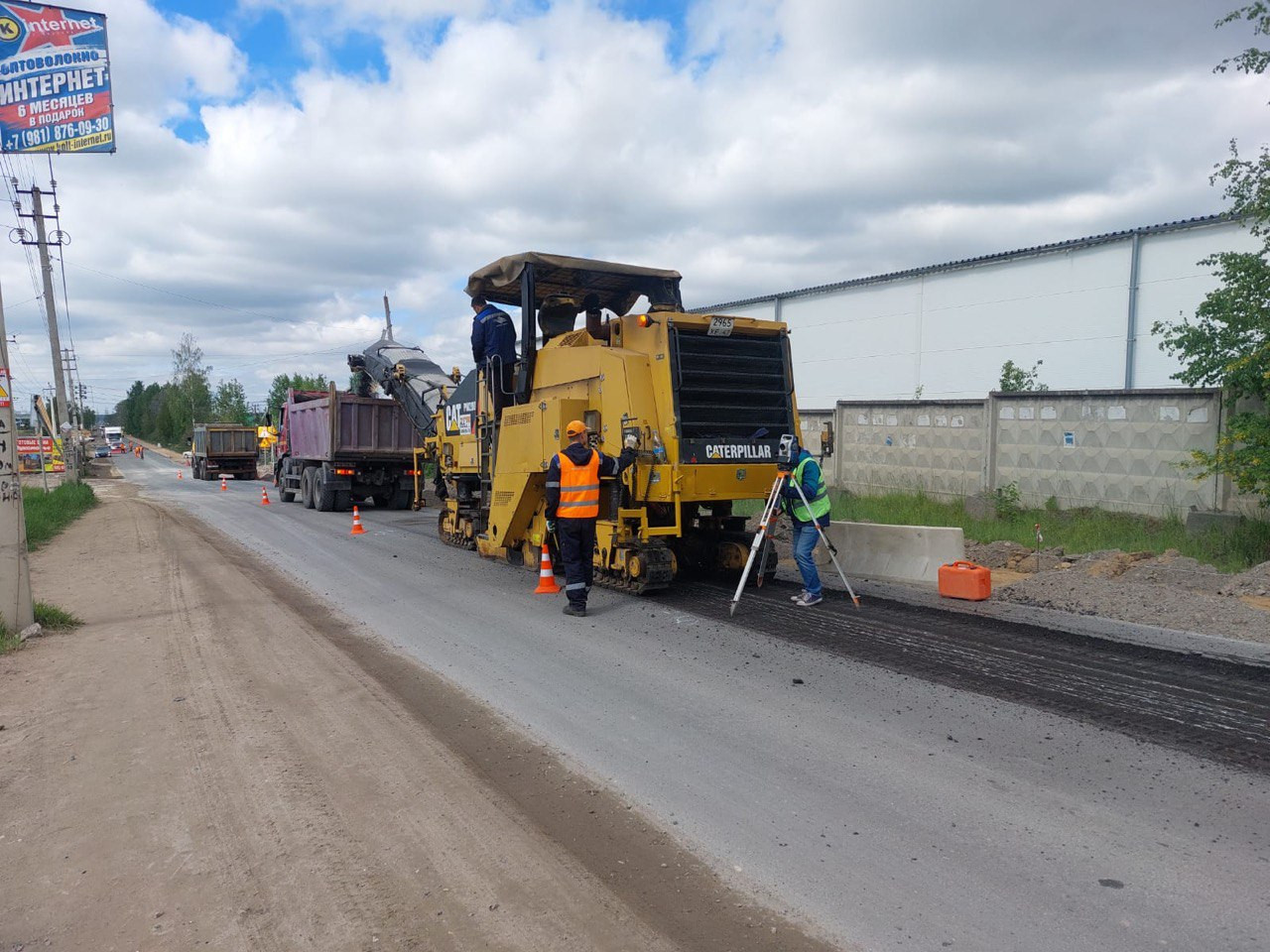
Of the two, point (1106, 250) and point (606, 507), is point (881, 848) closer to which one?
point (606, 507)

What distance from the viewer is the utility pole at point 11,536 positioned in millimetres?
7164

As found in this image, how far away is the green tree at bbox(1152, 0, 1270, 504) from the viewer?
997cm

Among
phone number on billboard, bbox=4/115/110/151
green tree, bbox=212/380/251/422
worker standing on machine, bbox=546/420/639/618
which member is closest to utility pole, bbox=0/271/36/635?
phone number on billboard, bbox=4/115/110/151

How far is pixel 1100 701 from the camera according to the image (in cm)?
541

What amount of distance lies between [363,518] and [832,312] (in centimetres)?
1742

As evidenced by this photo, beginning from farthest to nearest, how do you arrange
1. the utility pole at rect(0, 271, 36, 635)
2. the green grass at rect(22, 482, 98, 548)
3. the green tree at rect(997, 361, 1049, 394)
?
1. the green tree at rect(997, 361, 1049, 394)
2. the green grass at rect(22, 482, 98, 548)
3. the utility pole at rect(0, 271, 36, 635)

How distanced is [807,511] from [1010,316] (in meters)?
17.8

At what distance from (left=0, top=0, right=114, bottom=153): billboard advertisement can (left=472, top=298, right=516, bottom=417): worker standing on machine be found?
4.36 meters

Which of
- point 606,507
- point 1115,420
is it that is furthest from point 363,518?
point 1115,420

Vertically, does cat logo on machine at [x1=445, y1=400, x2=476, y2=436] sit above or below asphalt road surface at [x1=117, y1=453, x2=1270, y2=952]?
above

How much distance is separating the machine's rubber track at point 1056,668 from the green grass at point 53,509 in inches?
430

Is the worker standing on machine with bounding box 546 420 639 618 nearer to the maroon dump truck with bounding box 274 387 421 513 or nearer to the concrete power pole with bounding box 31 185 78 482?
the maroon dump truck with bounding box 274 387 421 513

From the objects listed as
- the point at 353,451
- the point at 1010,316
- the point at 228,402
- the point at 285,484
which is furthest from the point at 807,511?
the point at 228,402

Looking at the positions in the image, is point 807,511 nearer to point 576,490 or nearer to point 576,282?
point 576,490
